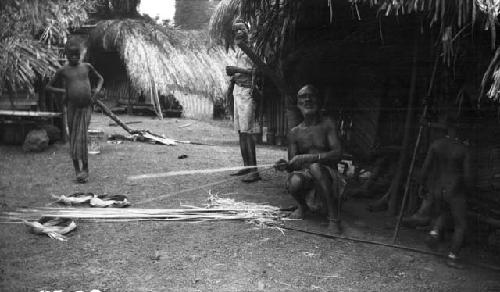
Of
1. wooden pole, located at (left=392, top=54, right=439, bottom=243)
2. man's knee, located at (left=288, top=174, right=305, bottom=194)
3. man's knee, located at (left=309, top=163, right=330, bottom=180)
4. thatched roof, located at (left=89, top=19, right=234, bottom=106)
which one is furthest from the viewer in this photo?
thatched roof, located at (left=89, top=19, right=234, bottom=106)

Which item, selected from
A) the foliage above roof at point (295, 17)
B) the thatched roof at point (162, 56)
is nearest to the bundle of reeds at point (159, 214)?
the foliage above roof at point (295, 17)

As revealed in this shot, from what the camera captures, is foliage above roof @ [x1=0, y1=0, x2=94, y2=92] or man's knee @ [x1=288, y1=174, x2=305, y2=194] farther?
man's knee @ [x1=288, y1=174, x2=305, y2=194]

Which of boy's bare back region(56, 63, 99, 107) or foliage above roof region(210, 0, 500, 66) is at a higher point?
foliage above roof region(210, 0, 500, 66)

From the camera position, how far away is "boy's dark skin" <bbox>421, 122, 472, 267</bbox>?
381 cm

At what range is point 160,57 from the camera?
48.7 ft

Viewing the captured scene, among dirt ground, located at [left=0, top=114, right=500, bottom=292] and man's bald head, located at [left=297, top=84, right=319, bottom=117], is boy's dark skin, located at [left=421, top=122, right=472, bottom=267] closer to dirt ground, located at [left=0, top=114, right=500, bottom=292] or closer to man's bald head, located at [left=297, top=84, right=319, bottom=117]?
dirt ground, located at [left=0, top=114, right=500, bottom=292]

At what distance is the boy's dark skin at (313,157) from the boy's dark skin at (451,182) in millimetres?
826

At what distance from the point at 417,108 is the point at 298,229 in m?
1.99

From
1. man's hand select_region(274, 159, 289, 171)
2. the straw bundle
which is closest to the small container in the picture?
the straw bundle

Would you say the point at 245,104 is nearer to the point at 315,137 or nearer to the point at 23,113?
the point at 315,137

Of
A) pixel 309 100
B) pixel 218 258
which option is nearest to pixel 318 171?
pixel 309 100

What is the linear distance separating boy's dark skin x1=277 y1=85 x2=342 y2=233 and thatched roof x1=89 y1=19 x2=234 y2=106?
10.1 metres

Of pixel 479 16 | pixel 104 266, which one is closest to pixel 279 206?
pixel 104 266

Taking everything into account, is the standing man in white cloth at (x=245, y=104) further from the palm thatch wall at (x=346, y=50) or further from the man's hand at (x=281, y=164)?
the man's hand at (x=281, y=164)
